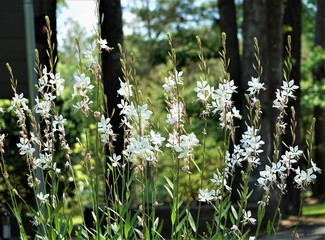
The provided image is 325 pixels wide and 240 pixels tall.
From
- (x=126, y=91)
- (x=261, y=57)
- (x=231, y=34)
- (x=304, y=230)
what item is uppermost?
(x=231, y=34)

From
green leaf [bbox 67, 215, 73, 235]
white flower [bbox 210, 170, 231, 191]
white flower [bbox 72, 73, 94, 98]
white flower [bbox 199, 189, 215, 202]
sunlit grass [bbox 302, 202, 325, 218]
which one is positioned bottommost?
sunlit grass [bbox 302, 202, 325, 218]

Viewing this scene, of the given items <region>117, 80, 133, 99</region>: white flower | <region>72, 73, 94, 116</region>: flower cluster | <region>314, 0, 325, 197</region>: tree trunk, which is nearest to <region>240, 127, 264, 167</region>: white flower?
<region>117, 80, 133, 99</region>: white flower

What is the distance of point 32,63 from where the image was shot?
6.38 m

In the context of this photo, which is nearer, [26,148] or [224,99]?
[224,99]

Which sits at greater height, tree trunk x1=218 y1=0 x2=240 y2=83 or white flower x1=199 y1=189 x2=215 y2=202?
tree trunk x1=218 y1=0 x2=240 y2=83

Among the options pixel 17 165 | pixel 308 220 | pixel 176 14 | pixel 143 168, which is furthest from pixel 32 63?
pixel 176 14

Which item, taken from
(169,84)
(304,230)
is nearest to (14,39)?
(304,230)

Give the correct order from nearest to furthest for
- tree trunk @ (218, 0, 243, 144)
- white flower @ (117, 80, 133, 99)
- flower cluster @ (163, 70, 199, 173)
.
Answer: flower cluster @ (163, 70, 199, 173), white flower @ (117, 80, 133, 99), tree trunk @ (218, 0, 243, 144)

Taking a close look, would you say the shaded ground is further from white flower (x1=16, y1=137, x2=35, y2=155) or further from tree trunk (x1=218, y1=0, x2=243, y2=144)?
white flower (x1=16, y1=137, x2=35, y2=155)

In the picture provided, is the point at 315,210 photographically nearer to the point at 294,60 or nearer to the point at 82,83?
the point at 294,60

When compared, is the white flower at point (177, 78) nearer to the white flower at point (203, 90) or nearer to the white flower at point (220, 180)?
the white flower at point (203, 90)

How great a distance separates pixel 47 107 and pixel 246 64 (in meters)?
7.11

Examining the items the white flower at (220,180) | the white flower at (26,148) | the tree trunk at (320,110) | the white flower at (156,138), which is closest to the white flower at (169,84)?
the white flower at (156,138)

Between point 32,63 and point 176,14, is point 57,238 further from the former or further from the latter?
point 176,14
